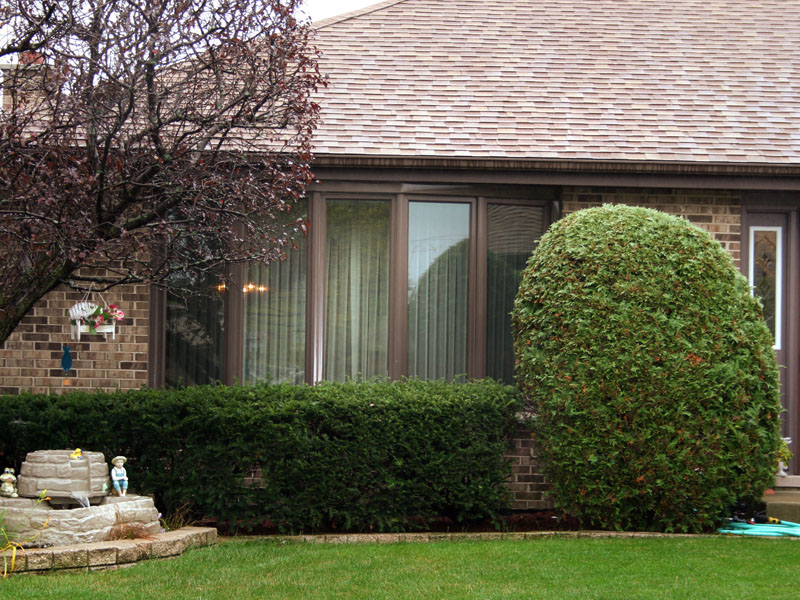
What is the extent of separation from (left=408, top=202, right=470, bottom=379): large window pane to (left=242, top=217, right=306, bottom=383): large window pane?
1.01 m

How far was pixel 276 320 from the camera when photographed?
8.48 m

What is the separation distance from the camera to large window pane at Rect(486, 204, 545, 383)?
8625mm

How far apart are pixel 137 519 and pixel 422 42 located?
631 centimetres

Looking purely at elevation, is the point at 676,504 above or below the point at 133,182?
below

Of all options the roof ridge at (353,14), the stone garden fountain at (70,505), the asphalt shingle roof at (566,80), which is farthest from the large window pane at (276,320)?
the roof ridge at (353,14)

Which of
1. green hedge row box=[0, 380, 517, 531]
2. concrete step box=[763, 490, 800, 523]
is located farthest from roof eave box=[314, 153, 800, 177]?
concrete step box=[763, 490, 800, 523]

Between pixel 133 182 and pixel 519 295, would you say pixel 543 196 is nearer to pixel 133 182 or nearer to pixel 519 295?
pixel 519 295

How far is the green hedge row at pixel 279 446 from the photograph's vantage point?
22.9 ft

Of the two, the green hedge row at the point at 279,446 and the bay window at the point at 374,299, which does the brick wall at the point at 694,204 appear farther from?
the green hedge row at the point at 279,446

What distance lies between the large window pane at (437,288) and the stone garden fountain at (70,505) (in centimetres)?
304

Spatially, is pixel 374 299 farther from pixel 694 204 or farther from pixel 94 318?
pixel 694 204

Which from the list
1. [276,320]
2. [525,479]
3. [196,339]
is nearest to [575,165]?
[525,479]

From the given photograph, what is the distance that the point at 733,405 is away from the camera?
23.1 ft

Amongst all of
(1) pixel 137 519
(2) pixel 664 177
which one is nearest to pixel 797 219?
(2) pixel 664 177
